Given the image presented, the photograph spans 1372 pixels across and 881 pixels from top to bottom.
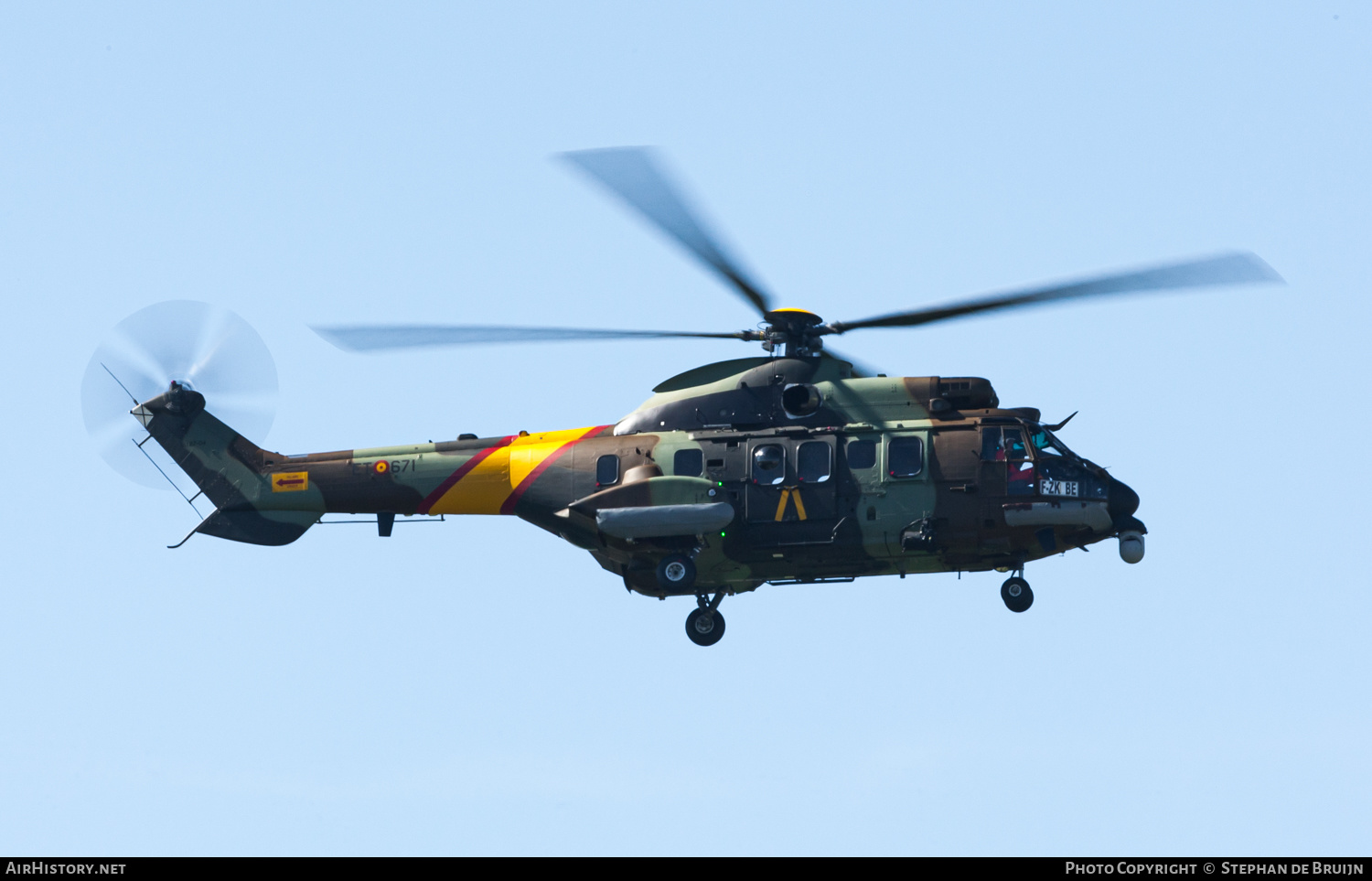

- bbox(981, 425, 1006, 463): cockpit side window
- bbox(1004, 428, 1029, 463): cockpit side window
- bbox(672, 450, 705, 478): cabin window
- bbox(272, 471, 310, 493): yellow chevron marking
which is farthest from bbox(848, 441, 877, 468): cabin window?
bbox(272, 471, 310, 493): yellow chevron marking

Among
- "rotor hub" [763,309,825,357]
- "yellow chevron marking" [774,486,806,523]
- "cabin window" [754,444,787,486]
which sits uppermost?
"rotor hub" [763,309,825,357]

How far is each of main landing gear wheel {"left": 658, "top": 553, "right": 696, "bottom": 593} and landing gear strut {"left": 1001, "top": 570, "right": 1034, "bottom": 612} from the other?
5315mm

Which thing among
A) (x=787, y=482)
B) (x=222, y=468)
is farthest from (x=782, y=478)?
(x=222, y=468)

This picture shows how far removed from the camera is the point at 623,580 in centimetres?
3359

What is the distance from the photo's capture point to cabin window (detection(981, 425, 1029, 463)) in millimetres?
31969

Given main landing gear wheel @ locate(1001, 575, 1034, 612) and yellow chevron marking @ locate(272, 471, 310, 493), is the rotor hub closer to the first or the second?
main landing gear wheel @ locate(1001, 575, 1034, 612)

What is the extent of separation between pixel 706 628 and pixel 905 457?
4795mm

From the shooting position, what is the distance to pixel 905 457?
32.3 meters

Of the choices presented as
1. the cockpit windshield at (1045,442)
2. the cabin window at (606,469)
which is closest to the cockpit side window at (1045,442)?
the cockpit windshield at (1045,442)

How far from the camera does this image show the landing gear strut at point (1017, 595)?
32.0m

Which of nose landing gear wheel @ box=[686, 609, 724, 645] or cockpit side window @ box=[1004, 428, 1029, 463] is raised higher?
cockpit side window @ box=[1004, 428, 1029, 463]

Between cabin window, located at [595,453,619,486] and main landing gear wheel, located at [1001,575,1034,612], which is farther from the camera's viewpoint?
cabin window, located at [595,453,619,486]

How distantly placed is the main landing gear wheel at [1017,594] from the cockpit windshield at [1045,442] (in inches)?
86.8
